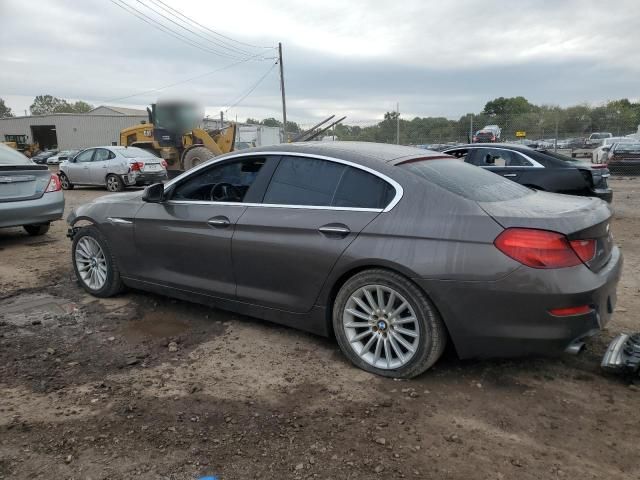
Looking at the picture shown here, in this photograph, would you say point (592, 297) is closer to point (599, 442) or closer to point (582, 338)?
point (582, 338)

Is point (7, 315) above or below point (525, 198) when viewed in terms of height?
below

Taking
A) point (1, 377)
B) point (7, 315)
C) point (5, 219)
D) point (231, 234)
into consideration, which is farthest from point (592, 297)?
point (5, 219)

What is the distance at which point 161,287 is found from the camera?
14.1ft

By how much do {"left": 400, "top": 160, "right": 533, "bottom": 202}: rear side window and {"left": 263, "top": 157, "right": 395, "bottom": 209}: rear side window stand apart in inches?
10.5

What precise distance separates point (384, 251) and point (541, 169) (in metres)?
6.47

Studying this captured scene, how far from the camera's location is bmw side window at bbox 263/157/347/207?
3486mm

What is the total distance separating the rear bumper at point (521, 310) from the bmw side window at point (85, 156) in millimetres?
14971

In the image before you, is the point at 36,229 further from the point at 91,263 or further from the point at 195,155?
the point at 195,155

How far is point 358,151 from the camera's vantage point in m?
3.60

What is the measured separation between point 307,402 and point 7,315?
2.99m

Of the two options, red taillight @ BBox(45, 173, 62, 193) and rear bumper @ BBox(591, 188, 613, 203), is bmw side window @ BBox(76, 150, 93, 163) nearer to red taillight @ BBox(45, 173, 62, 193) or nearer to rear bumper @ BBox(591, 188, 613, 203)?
red taillight @ BBox(45, 173, 62, 193)

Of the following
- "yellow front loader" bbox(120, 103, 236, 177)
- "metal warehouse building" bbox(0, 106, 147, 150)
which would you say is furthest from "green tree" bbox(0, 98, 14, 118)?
"yellow front loader" bbox(120, 103, 236, 177)

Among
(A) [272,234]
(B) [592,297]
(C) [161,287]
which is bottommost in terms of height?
(C) [161,287]

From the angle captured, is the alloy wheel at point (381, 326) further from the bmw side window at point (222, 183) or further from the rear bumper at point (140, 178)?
the rear bumper at point (140, 178)
